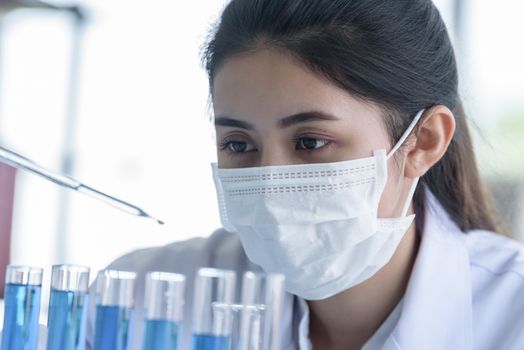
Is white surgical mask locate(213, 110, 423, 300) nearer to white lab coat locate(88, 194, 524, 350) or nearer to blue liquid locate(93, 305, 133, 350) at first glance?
white lab coat locate(88, 194, 524, 350)

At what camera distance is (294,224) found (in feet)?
4.80

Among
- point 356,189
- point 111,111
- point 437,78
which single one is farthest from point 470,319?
point 111,111

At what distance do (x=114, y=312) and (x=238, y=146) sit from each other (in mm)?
641

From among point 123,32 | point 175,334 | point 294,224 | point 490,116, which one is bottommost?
point 175,334

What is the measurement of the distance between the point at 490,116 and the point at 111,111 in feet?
6.56

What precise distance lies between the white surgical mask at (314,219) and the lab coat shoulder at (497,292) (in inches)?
8.6

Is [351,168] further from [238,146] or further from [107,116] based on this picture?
[107,116]

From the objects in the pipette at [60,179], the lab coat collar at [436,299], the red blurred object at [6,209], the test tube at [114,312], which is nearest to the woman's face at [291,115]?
the lab coat collar at [436,299]

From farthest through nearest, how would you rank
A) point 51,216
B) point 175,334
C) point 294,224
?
point 51,216 < point 294,224 < point 175,334

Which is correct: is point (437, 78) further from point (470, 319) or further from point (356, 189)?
point (470, 319)

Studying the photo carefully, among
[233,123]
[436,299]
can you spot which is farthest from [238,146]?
[436,299]

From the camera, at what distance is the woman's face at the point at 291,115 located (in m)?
1.45

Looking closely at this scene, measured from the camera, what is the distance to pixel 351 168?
1476mm

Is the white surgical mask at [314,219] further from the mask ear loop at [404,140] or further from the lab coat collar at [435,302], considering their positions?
A: the lab coat collar at [435,302]
